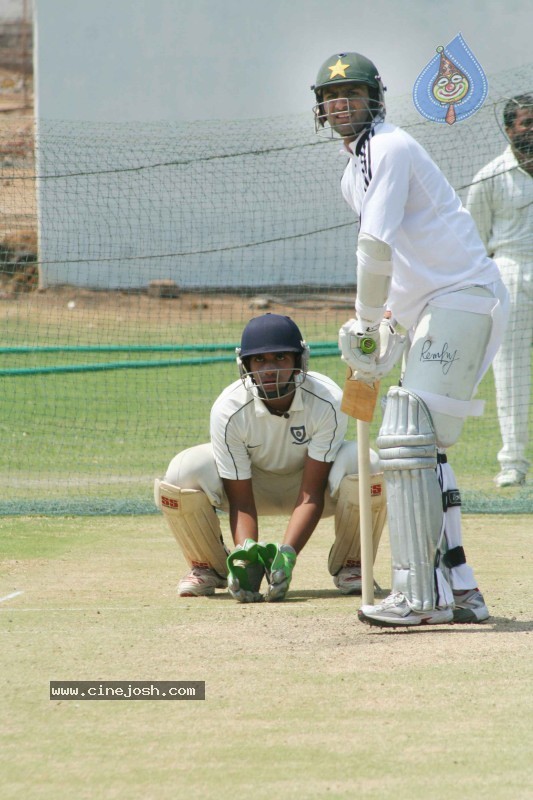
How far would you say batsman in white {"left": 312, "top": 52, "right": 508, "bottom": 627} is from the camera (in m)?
4.19

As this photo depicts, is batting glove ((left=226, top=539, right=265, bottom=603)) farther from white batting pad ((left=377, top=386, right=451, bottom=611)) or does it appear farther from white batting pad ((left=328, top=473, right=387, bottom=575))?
white batting pad ((left=377, top=386, right=451, bottom=611))

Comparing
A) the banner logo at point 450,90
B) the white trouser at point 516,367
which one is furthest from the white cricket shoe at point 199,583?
the banner logo at point 450,90

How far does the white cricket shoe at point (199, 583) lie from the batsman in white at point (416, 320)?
1.17 metres

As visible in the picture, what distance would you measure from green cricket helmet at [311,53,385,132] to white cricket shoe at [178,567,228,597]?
2.07 metres

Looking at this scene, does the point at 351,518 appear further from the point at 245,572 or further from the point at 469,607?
the point at 469,607

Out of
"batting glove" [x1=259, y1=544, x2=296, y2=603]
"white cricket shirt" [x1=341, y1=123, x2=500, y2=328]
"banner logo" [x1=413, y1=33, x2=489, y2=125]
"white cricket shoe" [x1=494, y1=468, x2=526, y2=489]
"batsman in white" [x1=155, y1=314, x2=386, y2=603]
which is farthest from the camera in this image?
"banner logo" [x1=413, y1=33, x2=489, y2=125]

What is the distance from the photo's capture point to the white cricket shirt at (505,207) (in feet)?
30.8

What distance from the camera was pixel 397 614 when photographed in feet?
13.8

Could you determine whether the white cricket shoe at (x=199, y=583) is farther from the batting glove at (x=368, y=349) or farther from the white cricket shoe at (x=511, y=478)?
the white cricket shoe at (x=511, y=478)

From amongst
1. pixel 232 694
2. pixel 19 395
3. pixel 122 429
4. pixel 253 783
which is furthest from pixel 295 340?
pixel 19 395

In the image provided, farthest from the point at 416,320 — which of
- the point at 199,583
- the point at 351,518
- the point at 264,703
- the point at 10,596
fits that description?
the point at 10,596

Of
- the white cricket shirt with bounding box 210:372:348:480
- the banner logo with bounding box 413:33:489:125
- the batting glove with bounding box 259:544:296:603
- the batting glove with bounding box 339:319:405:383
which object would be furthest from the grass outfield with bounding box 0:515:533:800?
the banner logo with bounding box 413:33:489:125

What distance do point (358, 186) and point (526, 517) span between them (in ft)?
13.3

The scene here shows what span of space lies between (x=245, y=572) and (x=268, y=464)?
2.06ft
